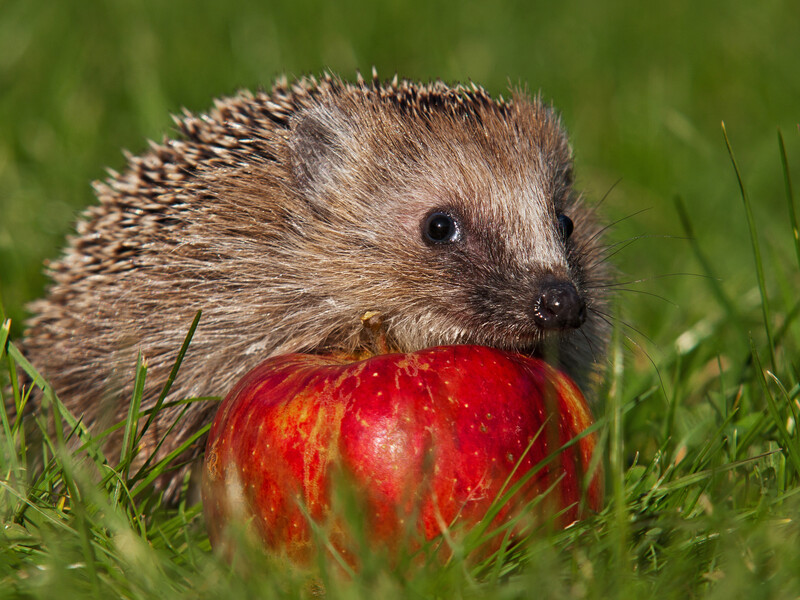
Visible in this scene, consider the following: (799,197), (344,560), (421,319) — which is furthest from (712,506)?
(799,197)

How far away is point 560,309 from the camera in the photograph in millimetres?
2766

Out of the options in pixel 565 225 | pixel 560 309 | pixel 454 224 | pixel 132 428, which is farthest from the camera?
pixel 565 225

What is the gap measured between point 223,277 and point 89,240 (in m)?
0.73

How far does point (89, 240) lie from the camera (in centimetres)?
363

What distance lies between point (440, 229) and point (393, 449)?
47.3 inches

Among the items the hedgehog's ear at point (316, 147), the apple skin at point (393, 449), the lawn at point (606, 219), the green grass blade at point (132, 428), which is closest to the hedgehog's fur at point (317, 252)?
the hedgehog's ear at point (316, 147)

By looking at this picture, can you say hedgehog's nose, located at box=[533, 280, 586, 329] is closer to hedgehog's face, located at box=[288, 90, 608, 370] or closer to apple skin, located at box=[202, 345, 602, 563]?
hedgehog's face, located at box=[288, 90, 608, 370]

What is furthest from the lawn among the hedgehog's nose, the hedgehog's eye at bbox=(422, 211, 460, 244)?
the hedgehog's eye at bbox=(422, 211, 460, 244)

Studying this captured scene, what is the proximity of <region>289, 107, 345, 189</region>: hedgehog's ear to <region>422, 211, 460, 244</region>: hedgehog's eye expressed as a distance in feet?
1.39

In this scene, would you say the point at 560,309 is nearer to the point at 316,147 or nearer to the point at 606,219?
the point at 316,147

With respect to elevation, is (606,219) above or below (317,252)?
above

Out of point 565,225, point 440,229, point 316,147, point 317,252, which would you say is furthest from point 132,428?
point 565,225

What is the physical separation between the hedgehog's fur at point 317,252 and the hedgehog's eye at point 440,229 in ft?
0.10

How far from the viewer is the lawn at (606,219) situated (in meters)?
2.07
